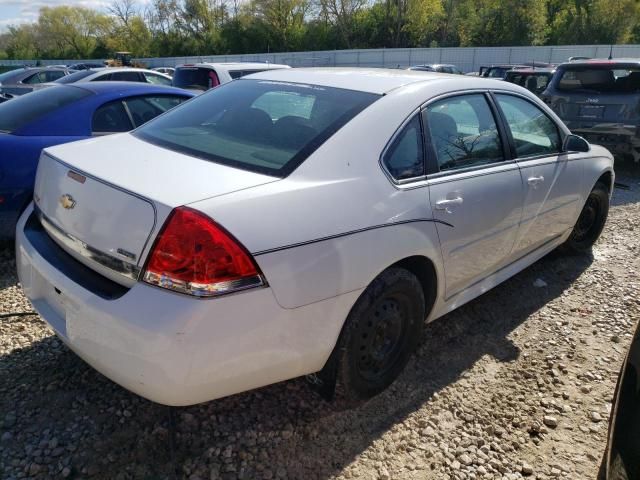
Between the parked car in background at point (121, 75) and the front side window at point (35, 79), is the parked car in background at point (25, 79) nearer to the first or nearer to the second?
the front side window at point (35, 79)

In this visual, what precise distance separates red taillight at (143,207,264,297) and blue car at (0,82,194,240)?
103 inches

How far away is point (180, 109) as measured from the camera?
3.05 meters

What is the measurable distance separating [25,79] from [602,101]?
1486cm

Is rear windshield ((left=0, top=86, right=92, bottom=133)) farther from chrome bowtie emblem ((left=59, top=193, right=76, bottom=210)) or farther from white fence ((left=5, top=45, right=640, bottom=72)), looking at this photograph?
white fence ((left=5, top=45, right=640, bottom=72))

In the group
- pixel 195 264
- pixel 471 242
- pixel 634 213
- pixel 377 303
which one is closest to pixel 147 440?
pixel 195 264

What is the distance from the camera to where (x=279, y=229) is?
1908 millimetres

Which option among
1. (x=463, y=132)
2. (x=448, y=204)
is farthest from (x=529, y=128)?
(x=448, y=204)

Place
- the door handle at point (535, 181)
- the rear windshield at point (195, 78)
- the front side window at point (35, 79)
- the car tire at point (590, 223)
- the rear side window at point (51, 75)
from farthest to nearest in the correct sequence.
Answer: the rear side window at point (51, 75)
the front side window at point (35, 79)
the rear windshield at point (195, 78)
the car tire at point (590, 223)
the door handle at point (535, 181)

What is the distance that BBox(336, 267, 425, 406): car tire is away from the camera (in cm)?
232

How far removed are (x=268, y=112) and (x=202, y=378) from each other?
4.92 ft

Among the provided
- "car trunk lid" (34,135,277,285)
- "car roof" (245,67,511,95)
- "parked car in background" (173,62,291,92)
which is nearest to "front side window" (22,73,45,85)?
"parked car in background" (173,62,291,92)

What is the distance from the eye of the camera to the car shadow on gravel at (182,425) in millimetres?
2174

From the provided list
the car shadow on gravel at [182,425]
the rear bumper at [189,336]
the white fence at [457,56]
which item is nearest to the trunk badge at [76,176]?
the rear bumper at [189,336]

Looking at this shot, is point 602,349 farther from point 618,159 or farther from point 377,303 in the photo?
point 618,159
